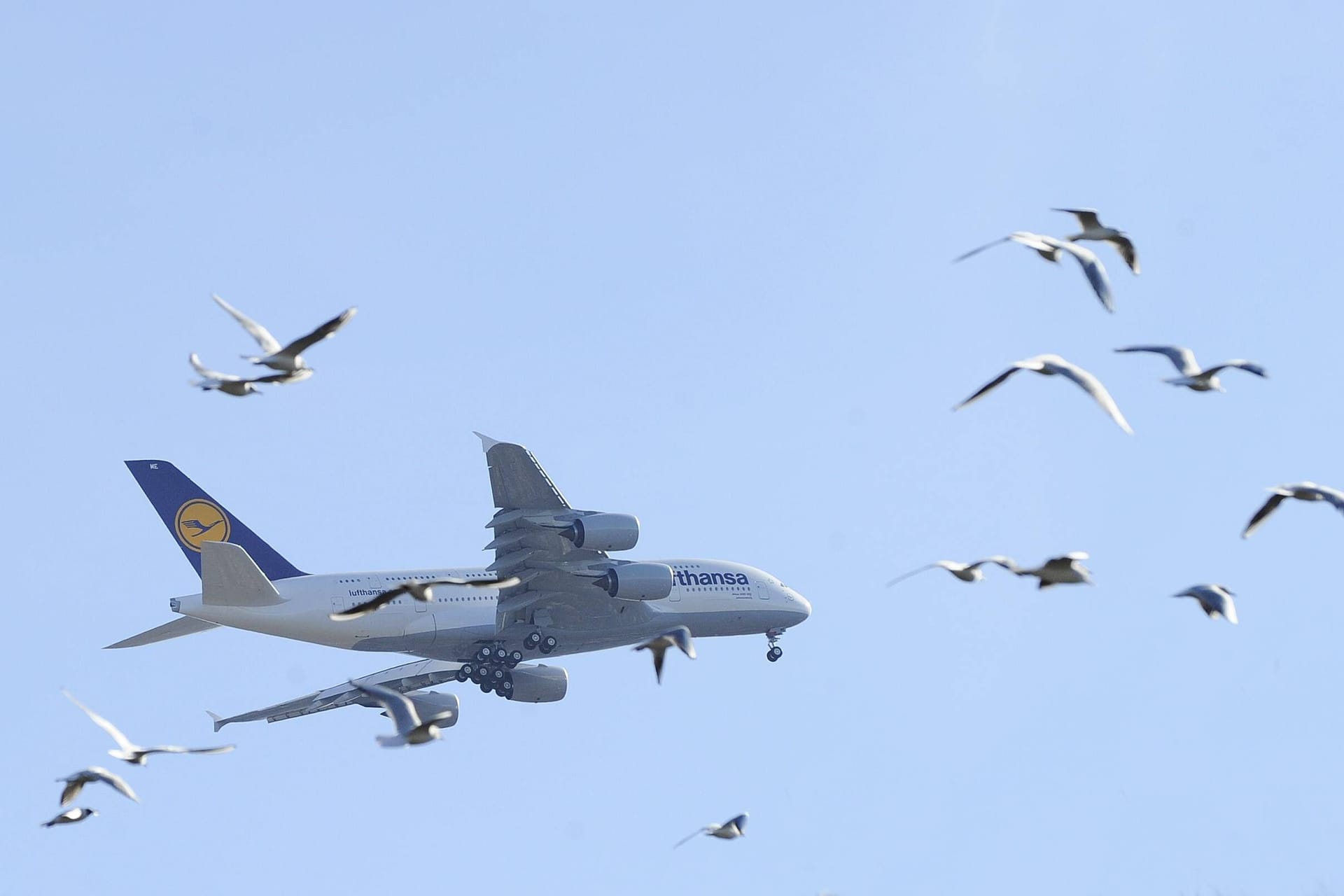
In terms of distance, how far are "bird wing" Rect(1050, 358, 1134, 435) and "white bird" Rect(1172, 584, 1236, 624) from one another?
4.54 meters

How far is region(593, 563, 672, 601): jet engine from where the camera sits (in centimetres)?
6034

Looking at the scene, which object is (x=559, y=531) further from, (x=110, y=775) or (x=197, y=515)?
(x=110, y=775)

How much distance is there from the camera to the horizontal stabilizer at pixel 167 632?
63.7m

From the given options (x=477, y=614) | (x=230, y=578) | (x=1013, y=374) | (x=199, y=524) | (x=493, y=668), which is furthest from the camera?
(x=199, y=524)

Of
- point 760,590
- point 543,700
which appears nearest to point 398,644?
point 543,700

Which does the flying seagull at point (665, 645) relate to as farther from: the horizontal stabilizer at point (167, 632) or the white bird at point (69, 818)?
the horizontal stabilizer at point (167, 632)

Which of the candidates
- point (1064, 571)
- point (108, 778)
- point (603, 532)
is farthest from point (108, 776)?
point (603, 532)

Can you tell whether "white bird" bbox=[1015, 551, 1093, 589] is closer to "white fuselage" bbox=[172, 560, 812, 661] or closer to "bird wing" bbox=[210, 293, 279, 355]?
"bird wing" bbox=[210, 293, 279, 355]

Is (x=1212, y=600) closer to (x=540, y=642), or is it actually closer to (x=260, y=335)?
(x=260, y=335)

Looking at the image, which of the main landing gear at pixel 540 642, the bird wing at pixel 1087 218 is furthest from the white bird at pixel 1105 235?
the main landing gear at pixel 540 642

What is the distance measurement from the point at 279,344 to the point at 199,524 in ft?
137

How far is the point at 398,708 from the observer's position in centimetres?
2973

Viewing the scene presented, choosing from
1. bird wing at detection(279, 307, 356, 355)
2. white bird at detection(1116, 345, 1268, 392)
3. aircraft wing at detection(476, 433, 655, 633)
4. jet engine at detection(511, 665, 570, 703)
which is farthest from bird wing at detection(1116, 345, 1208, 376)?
jet engine at detection(511, 665, 570, 703)

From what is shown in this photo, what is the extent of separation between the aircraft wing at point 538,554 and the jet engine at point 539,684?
16.3 feet
